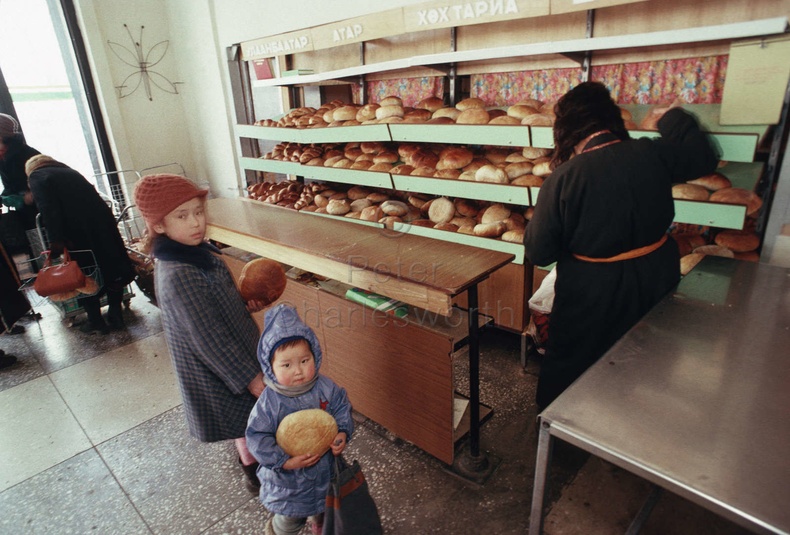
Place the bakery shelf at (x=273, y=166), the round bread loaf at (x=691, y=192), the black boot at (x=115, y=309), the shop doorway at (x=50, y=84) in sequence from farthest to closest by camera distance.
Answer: the shop doorway at (x=50, y=84), the black boot at (x=115, y=309), the bakery shelf at (x=273, y=166), the round bread loaf at (x=691, y=192)

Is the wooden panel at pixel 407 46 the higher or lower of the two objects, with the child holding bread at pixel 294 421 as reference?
higher

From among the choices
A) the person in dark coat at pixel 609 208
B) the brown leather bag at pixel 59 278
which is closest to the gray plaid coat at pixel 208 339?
the person in dark coat at pixel 609 208

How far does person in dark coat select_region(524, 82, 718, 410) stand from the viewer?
163 cm

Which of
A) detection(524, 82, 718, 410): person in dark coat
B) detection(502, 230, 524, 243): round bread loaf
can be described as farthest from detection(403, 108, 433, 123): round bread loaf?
detection(524, 82, 718, 410): person in dark coat

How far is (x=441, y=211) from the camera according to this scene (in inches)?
120

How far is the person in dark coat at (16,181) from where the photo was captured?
3568 mm

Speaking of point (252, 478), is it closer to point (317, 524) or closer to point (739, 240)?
point (317, 524)

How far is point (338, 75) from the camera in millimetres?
3443

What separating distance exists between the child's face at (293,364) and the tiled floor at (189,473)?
0.86 meters

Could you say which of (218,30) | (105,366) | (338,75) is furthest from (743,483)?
(218,30)

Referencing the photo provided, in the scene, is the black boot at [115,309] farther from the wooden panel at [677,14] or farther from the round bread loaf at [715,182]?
the round bread loaf at [715,182]

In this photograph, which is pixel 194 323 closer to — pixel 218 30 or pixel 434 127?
pixel 434 127

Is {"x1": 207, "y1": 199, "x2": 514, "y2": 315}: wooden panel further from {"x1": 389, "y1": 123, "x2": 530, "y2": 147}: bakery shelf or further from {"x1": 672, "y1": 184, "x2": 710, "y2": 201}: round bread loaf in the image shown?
{"x1": 672, "y1": 184, "x2": 710, "y2": 201}: round bread loaf

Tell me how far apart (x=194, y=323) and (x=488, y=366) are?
6.51 ft
